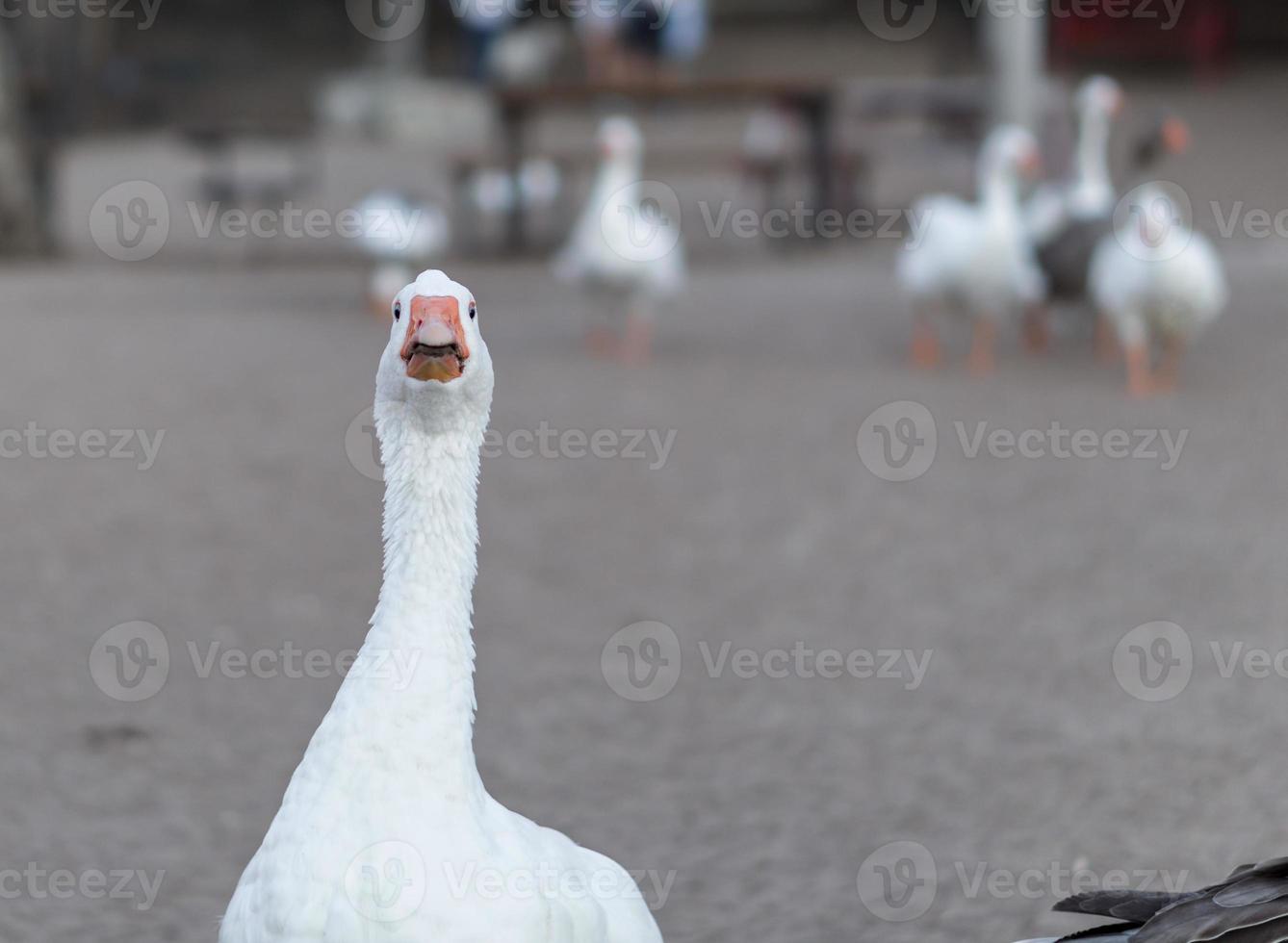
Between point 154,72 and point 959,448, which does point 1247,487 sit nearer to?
point 959,448

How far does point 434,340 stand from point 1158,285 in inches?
312

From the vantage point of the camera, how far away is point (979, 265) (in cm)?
1103

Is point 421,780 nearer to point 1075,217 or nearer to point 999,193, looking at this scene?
point 999,193

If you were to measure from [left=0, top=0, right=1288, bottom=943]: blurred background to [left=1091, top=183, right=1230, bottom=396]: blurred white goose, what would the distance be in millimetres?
334

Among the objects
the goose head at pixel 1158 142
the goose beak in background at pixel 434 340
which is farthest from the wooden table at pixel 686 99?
the goose beak in background at pixel 434 340

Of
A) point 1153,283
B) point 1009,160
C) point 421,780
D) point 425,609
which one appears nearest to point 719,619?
point 425,609

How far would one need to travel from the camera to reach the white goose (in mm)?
2627

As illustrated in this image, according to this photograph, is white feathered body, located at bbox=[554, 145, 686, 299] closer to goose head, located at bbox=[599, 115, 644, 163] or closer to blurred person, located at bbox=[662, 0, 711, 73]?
goose head, located at bbox=[599, 115, 644, 163]

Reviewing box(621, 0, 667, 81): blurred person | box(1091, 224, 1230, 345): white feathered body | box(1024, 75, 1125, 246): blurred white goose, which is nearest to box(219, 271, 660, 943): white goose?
box(1091, 224, 1230, 345): white feathered body

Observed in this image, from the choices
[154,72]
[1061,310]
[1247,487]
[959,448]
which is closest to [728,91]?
[1061,310]

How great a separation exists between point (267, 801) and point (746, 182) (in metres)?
15.5

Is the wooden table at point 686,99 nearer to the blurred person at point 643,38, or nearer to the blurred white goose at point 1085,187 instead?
the blurred person at point 643,38

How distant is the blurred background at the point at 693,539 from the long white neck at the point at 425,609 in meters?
1.23

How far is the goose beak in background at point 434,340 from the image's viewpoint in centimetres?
274
